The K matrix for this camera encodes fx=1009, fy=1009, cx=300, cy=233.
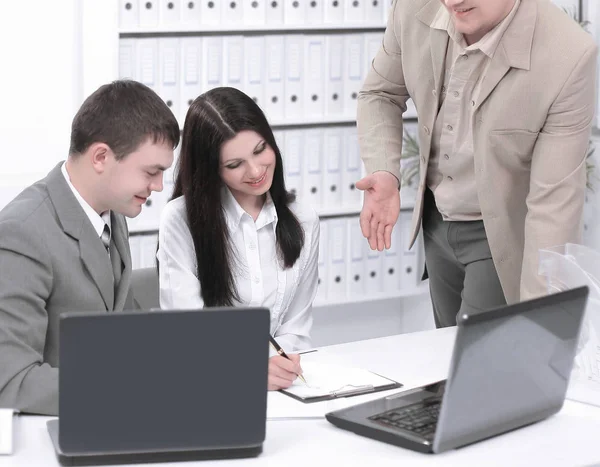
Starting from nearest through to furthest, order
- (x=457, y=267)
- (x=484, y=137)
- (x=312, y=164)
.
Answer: (x=484, y=137) < (x=457, y=267) < (x=312, y=164)

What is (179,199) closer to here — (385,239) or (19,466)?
(385,239)

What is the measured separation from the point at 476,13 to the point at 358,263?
192 centimetres

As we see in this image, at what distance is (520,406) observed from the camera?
172cm

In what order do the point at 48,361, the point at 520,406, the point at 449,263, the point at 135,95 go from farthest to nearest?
the point at 449,263 → the point at 135,95 → the point at 48,361 → the point at 520,406

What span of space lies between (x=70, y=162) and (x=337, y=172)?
6.77 feet

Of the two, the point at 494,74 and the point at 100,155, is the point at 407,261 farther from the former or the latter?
the point at 100,155

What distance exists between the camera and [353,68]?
12.7ft

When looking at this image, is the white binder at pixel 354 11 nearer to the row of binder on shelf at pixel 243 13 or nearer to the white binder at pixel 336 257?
the row of binder on shelf at pixel 243 13

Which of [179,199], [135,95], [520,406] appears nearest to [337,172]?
[179,199]

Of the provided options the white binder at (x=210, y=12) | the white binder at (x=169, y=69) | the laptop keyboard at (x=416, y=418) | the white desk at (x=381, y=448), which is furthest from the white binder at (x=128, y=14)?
the laptop keyboard at (x=416, y=418)

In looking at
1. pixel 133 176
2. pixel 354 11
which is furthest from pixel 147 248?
pixel 133 176

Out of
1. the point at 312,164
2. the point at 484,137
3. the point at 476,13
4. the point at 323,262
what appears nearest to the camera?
the point at 476,13

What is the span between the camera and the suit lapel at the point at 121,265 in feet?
6.75

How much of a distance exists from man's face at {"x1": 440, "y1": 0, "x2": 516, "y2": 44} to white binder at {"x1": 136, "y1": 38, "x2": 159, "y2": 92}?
1.50m
